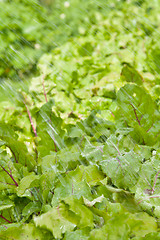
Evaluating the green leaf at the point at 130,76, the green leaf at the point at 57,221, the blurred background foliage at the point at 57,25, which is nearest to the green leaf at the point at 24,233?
the green leaf at the point at 57,221

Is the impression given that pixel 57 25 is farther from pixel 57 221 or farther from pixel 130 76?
pixel 57 221

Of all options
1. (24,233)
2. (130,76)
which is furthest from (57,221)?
(130,76)

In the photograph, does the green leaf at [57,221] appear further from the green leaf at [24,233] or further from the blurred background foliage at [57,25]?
the blurred background foliage at [57,25]

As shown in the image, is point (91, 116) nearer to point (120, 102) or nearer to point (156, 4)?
point (120, 102)

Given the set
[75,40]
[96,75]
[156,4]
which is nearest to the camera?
[96,75]

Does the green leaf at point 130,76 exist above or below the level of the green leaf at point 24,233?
below

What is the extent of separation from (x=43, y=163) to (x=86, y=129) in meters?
0.33

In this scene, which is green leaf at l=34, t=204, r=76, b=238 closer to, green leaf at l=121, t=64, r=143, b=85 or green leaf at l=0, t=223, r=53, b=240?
green leaf at l=0, t=223, r=53, b=240

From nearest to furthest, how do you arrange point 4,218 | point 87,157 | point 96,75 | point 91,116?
point 4,218 < point 87,157 < point 91,116 < point 96,75

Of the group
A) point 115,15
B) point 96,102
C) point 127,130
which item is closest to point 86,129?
point 127,130

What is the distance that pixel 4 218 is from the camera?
995 millimetres

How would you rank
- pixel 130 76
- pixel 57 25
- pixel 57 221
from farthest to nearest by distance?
pixel 57 25 → pixel 130 76 → pixel 57 221

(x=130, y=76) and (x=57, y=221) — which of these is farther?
(x=130, y=76)

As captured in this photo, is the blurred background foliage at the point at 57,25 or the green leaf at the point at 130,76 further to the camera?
the blurred background foliage at the point at 57,25
